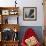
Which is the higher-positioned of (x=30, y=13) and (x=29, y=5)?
(x=29, y=5)

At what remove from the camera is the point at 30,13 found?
5.98 metres

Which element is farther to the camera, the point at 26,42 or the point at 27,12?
the point at 27,12

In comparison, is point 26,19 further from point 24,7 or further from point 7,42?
point 7,42

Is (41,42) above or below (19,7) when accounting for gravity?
below

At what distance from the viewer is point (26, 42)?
5488 millimetres

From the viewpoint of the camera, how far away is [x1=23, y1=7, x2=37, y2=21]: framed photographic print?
5941 millimetres

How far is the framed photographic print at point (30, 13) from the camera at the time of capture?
594 cm

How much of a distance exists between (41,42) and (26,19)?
991 mm

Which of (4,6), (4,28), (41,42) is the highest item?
(4,6)

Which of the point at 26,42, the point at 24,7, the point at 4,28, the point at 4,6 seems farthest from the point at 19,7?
the point at 26,42

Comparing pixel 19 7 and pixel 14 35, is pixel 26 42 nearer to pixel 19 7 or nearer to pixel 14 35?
pixel 14 35

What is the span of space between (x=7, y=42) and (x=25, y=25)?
2.92 ft

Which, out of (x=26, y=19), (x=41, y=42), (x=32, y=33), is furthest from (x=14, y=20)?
(x=41, y=42)

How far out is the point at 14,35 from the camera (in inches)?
229
